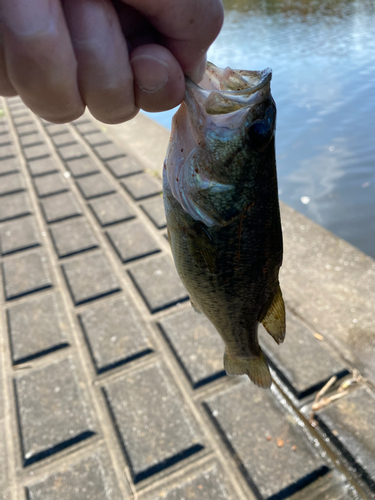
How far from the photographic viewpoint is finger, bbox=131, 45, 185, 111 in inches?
41.5

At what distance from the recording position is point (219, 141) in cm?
143

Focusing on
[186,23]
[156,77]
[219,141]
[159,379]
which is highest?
[186,23]

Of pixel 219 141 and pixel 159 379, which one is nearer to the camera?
pixel 219 141

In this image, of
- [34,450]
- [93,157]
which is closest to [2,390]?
[34,450]

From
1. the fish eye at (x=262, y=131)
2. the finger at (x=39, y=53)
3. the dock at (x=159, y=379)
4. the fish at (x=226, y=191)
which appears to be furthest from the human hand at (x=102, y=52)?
the dock at (x=159, y=379)

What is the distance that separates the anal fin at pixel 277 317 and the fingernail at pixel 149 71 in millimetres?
1044

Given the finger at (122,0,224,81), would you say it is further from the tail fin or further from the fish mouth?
the tail fin

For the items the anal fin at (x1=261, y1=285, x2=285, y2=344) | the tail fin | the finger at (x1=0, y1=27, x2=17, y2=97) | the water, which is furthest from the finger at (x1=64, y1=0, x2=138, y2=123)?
the water

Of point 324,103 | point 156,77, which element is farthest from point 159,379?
point 324,103

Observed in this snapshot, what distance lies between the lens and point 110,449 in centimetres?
241

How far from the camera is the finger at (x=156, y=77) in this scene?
Answer: 1054 millimetres

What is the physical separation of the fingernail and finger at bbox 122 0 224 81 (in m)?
0.09

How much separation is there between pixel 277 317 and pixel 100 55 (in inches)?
50.4

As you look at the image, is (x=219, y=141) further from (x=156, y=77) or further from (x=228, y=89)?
(x=156, y=77)
